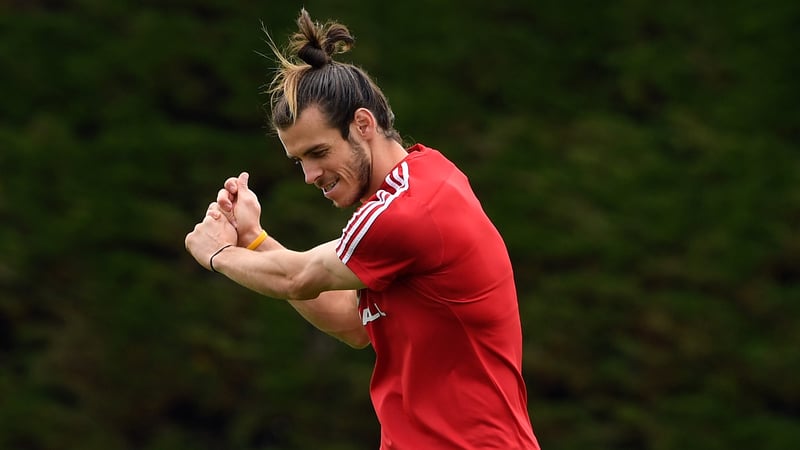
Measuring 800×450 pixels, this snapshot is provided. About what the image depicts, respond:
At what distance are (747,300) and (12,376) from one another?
3809mm

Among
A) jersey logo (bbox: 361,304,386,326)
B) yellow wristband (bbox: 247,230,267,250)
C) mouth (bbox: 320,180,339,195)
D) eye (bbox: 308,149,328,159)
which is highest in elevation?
eye (bbox: 308,149,328,159)

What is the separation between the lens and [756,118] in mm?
6641

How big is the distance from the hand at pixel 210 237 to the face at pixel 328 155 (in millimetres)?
337

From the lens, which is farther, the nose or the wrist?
the wrist

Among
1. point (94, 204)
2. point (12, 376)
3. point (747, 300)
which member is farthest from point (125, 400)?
point (747, 300)

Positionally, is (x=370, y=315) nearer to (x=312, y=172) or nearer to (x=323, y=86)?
(x=312, y=172)

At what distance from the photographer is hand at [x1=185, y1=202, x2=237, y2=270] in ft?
11.7

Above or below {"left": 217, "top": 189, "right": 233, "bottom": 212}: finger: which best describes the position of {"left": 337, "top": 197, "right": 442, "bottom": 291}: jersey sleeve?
below

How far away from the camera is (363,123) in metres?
3.40

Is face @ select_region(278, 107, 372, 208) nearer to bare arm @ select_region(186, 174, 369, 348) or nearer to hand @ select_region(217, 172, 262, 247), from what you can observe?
bare arm @ select_region(186, 174, 369, 348)

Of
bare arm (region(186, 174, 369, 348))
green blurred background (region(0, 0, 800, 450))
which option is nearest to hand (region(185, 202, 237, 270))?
bare arm (region(186, 174, 369, 348))

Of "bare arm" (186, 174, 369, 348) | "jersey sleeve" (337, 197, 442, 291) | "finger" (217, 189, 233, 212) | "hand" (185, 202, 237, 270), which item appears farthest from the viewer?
"finger" (217, 189, 233, 212)

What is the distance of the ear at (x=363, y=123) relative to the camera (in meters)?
3.39

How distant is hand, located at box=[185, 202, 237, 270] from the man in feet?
0.39
